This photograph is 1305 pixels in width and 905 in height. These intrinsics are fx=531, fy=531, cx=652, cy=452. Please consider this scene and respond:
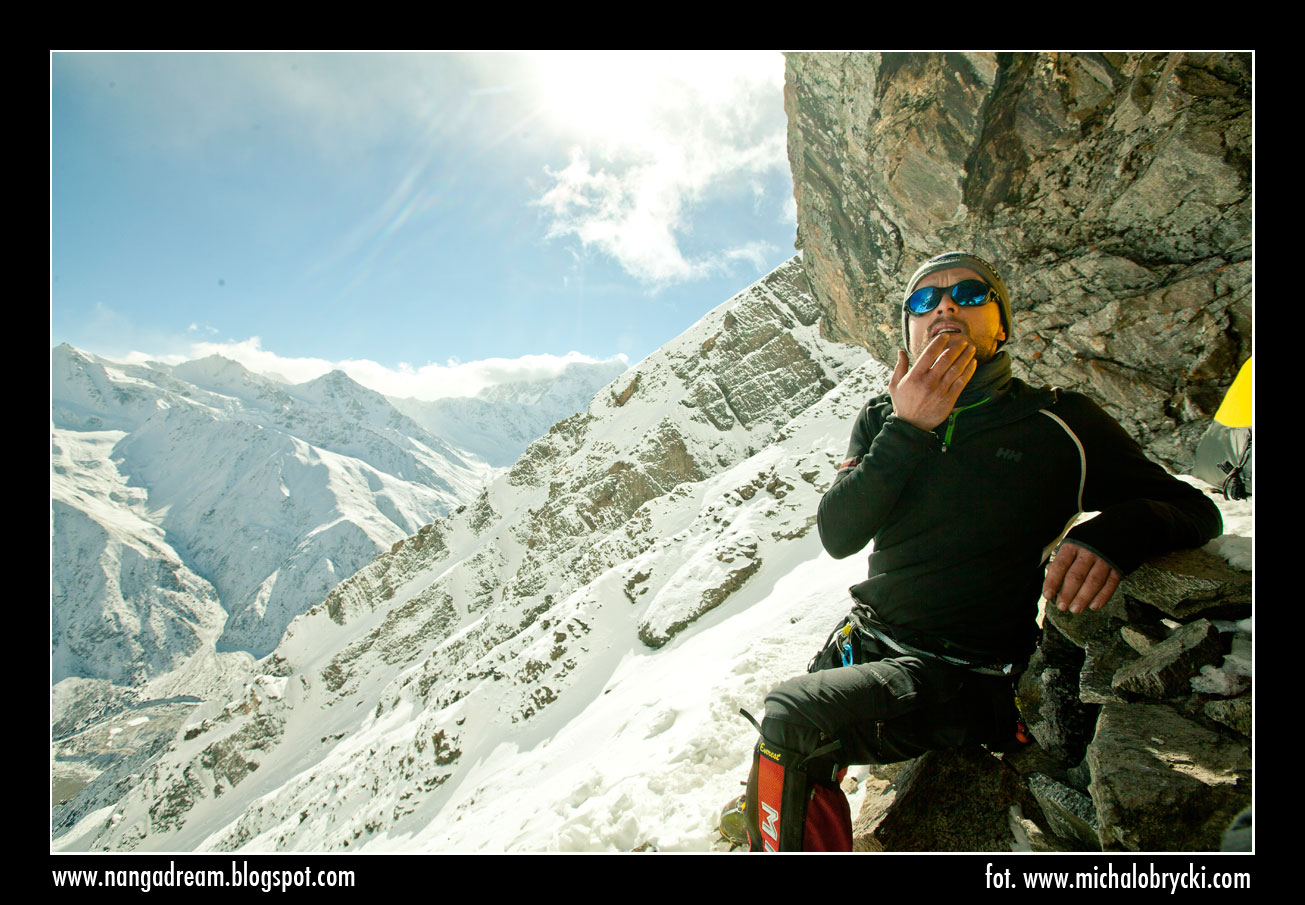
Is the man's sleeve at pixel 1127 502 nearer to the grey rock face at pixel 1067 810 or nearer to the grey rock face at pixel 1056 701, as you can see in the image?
the grey rock face at pixel 1056 701

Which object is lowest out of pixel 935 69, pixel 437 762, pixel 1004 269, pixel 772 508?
pixel 437 762

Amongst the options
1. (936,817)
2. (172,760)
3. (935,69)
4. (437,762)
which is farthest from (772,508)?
(172,760)

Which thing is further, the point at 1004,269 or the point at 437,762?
the point at 437,762

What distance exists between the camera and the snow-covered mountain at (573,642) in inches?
449

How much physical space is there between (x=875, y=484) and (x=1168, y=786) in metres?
1.75

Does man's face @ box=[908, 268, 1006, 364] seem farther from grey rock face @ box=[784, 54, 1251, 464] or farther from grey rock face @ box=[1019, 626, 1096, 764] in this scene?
grey rock face @ box=[784, 54, 1251, 464]

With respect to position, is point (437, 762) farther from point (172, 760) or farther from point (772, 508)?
point (172, 760)

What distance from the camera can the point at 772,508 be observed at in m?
32.2

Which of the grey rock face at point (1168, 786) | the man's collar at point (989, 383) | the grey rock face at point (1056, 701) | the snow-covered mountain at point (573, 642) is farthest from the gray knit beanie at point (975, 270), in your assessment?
the snow-covered mountain at point (573, 642)
